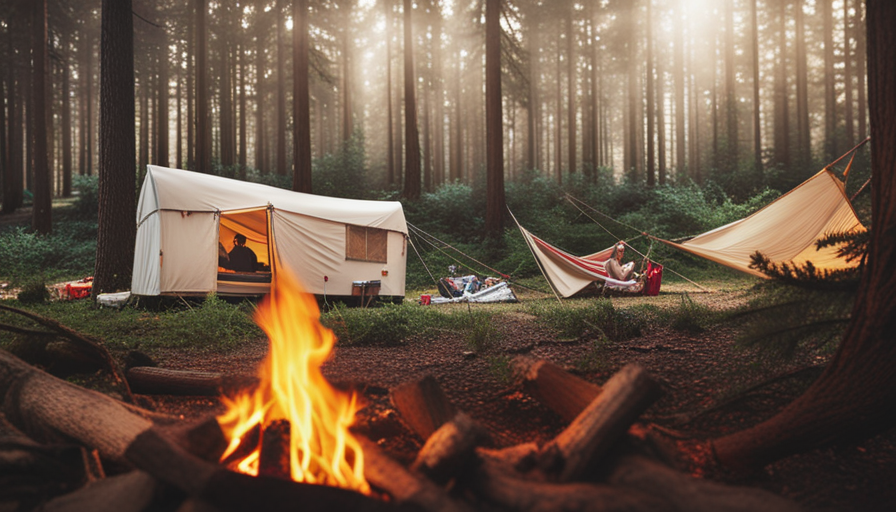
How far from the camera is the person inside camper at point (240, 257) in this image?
24.7 feet

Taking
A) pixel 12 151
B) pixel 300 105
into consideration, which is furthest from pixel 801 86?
pixel 12 151

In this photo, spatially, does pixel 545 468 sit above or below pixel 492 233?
below

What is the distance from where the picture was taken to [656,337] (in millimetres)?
3955

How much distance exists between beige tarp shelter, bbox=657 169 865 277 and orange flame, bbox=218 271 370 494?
5.36 meters

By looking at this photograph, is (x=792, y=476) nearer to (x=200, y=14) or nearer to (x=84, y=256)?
(x=84, y=256)

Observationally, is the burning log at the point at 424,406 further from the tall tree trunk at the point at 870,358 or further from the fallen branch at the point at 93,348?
the fallen branch at the point at 93,348

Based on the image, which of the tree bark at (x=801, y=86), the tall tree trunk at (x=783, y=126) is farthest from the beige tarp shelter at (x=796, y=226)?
the tree bark at (x=801, y=86)

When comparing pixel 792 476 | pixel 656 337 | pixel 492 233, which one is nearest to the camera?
pixel 792 476

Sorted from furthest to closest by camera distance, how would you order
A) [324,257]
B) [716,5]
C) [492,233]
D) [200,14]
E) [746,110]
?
[746,110] → [716,5] → [200,14] → [492,233] → [324,257]

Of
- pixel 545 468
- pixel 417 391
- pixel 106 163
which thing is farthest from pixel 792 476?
pixel 106 163

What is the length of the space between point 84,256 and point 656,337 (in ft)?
45.5

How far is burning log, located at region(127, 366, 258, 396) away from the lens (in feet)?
8.45

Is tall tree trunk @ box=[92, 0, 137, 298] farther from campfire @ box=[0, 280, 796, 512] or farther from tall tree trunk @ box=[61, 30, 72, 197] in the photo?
tall tree trunk @ box=[61, 30, 72, 197]

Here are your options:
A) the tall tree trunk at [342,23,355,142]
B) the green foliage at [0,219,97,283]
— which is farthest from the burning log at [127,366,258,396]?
the tall tree trunk at [342,23,355,142]
